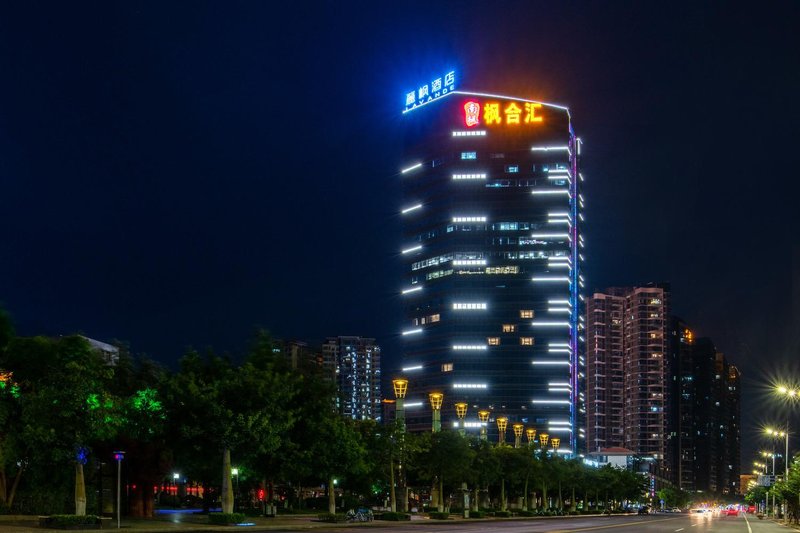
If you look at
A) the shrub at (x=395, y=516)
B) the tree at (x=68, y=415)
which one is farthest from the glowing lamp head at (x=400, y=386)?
the tree at (x=68, y=415)

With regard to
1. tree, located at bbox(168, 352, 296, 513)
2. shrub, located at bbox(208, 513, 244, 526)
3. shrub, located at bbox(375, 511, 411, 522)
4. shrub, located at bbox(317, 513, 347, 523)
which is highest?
tree, located at bbox(168, 352, 296, 513)

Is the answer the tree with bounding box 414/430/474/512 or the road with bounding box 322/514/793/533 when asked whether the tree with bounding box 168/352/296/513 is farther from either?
the tree with bounding box 414/430/474/512

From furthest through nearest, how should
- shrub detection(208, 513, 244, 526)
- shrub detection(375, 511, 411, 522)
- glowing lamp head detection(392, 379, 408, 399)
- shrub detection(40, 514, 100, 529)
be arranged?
glowing lamp head detection(392, 379, 408, 399) < shrub detection(375, 511, 411, 522) < shrub detection(208, 513, 244, 526) < shrub detection(40, 514, 100, 529)

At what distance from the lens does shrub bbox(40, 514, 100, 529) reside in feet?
133

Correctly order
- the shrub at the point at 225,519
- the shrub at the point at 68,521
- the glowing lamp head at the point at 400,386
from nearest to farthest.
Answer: the shrub at the point at 68,521
the shrub at the point at 225,519
the glowing lamp head at the point at 400,386

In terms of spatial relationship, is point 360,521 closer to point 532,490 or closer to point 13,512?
point 13,512

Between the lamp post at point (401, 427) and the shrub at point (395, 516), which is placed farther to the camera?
the lamp post at point (401, 427)

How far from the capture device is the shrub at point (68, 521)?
40.7 metres

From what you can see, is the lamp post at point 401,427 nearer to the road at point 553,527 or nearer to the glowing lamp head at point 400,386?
the glowing lamp head at point 400,386

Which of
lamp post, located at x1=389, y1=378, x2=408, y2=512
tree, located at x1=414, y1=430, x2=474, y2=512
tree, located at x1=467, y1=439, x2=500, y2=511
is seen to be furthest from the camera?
tree, located at x1=467, y1=439, x2=500, y2=511

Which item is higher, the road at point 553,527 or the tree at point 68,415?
the tree at point 68,415

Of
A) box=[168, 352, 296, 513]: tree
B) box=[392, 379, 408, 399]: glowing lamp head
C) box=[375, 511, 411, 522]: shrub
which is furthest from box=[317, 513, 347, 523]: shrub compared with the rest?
box=[392, 379, 408, 399]: glowing lamp head

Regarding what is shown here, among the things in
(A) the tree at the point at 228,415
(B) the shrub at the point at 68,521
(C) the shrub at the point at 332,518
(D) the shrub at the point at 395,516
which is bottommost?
(D) the shrub at the point at 395,516

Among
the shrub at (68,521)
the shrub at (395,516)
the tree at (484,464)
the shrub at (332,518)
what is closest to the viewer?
the shrub at (68,521)
